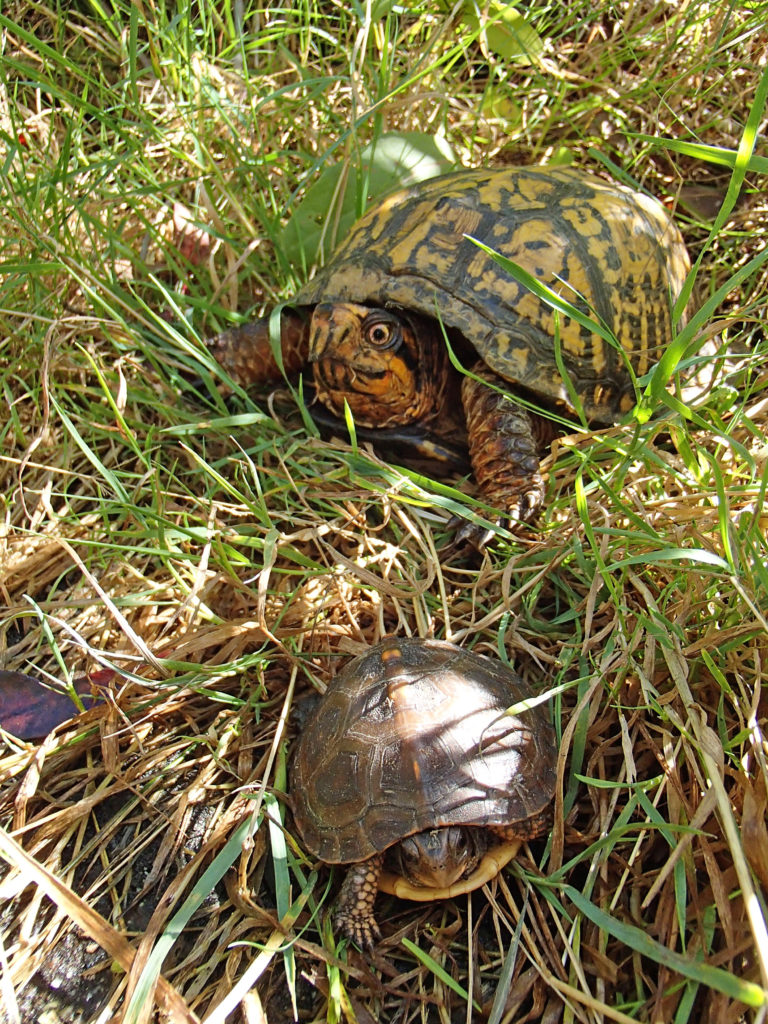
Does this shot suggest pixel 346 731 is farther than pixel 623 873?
Yes

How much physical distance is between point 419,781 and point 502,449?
33.4 inches

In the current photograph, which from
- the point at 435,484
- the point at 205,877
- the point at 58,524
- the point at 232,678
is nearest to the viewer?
the point at 205,877

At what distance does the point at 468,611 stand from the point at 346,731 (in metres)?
0.43

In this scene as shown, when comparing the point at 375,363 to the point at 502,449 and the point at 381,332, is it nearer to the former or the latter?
the point at 381,332

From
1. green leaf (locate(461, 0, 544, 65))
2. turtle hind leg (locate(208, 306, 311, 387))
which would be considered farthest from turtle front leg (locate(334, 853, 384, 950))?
green leaf (locate(461, 0, 544, 65))

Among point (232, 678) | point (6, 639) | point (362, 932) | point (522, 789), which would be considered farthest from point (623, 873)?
point (6, 639)

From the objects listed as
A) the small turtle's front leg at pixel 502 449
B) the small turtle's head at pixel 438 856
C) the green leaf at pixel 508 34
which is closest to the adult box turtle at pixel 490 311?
the small turtle's front leg at pixel 502 449

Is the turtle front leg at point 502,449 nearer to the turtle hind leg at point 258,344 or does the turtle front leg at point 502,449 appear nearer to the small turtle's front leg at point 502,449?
the small turtle's front leg at point 502,449

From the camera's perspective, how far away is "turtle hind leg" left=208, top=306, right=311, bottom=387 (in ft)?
6.98

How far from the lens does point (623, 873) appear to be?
1.20 m

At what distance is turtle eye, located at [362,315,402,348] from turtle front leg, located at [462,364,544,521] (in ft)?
0.69

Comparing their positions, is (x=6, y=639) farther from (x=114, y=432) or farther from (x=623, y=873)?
(x=623, y=873)

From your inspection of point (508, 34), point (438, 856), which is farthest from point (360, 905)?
point (508, 34)

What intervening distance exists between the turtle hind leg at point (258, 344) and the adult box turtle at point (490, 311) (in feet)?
0.30
